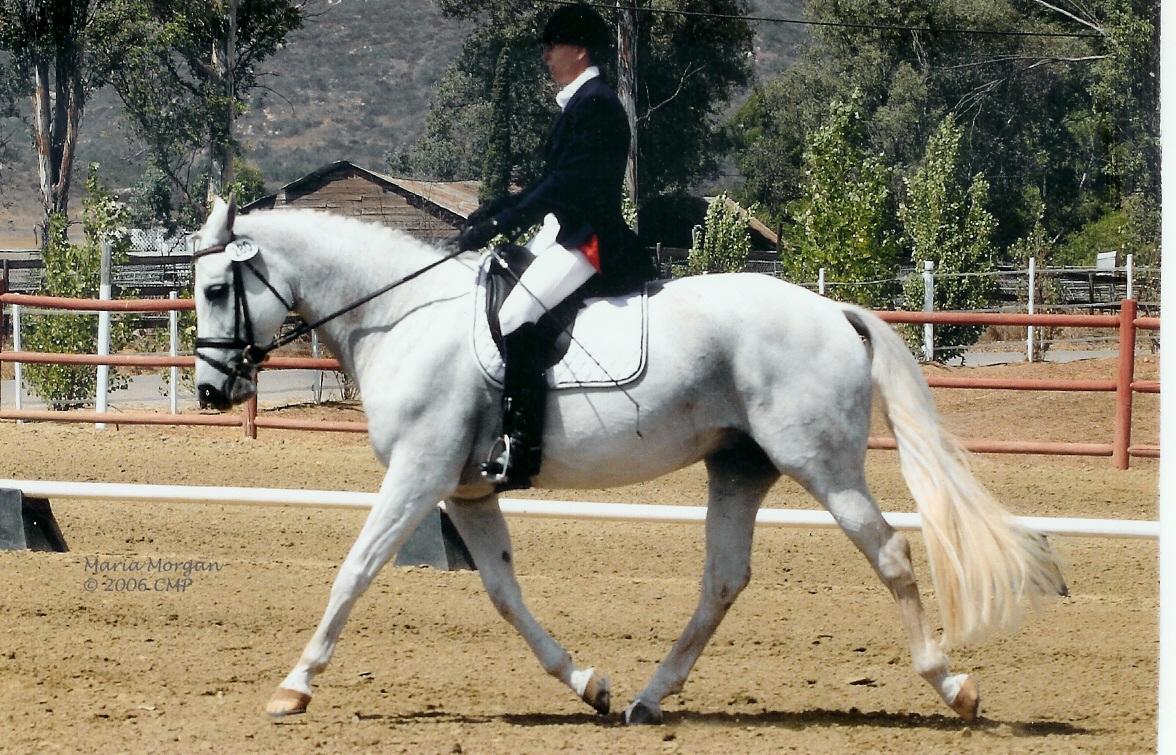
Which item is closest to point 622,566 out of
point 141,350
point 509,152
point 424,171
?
point 141,350

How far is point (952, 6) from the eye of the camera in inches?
1467

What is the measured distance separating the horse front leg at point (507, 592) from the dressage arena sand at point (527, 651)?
12 cm

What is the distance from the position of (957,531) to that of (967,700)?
48cm

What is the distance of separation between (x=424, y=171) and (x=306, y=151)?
32.5m

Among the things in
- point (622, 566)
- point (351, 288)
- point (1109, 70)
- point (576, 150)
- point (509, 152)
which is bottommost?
point (622, 566)

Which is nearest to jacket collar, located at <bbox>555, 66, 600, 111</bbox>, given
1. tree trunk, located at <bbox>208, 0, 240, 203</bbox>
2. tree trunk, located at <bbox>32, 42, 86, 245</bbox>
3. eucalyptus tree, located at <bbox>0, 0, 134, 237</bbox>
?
tree trunk, located at <bbox>208, 0, 240, 203</bbox>

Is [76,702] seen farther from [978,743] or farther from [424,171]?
[424,171]

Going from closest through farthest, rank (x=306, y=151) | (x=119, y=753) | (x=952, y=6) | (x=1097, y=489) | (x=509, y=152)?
(x=119, y=753), (x=1097, y=489), (x=509, y=152), (x=952, y=6), (x=306, y=151)

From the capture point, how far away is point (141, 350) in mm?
17562

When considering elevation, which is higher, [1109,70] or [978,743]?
[1109,70]

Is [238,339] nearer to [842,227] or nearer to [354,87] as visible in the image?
[842,227]

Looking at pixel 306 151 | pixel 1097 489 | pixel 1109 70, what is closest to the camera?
pixel 1097 489

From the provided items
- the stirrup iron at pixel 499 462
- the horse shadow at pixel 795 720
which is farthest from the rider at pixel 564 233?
the horse shadow at pixel 795 720

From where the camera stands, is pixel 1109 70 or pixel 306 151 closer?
pixel 1109 70
